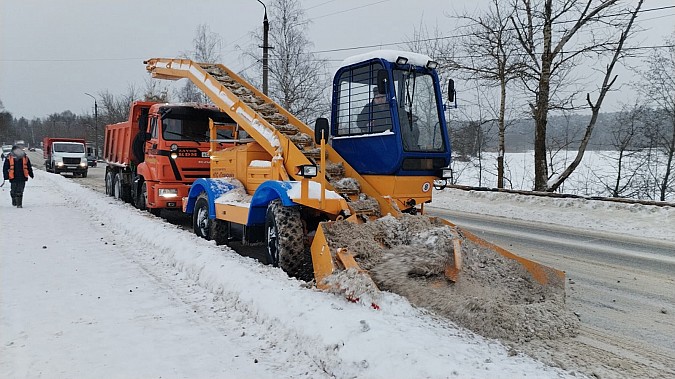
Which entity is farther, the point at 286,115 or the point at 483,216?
the point at 483,216

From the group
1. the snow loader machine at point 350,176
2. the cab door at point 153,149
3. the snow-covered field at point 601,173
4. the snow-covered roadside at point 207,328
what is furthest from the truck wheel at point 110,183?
the snow-covered field at point 601,173

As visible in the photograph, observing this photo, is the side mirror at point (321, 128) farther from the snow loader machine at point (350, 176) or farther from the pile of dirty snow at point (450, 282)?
the pile of dirty snow at point (450, 282)

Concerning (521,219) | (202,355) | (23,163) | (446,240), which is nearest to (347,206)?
(446,240)

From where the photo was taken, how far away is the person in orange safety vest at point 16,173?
13.4m

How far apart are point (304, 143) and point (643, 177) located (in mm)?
19321

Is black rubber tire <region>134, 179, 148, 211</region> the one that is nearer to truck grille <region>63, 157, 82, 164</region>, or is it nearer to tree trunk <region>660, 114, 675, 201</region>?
truck grille <region>63, 157, 82, 164</region>

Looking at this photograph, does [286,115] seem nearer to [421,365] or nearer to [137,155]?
[421,365]

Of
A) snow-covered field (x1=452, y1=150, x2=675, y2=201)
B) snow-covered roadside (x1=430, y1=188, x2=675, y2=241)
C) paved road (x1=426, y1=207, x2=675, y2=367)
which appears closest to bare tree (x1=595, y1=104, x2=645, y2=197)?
snow-covered field (x1=452, y1=150, x2=675, y2=201)

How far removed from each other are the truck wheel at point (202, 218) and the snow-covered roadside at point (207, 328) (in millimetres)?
1261

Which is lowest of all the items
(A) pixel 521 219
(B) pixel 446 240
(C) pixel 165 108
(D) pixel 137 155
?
(A) pixel 521 219

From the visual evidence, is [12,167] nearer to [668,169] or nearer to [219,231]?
[219,231]

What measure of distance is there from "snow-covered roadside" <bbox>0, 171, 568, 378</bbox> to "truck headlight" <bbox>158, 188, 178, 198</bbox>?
418cm

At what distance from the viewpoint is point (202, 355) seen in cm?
406

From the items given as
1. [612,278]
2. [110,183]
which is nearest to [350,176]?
[612,278]
